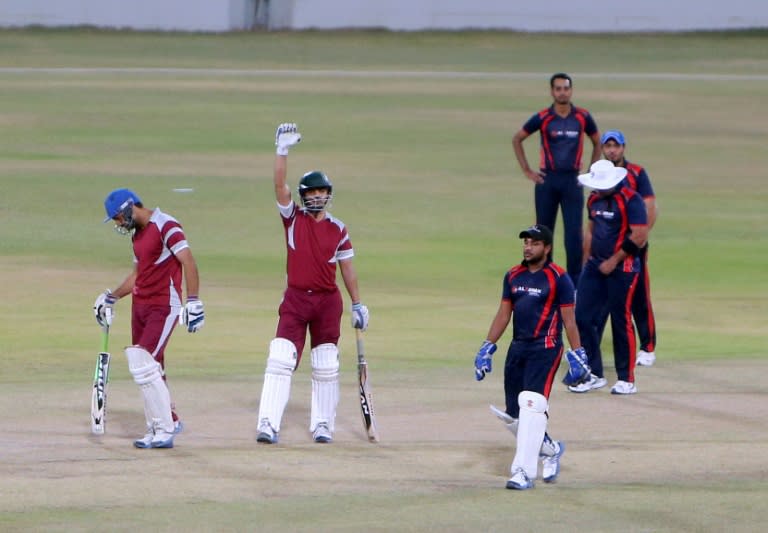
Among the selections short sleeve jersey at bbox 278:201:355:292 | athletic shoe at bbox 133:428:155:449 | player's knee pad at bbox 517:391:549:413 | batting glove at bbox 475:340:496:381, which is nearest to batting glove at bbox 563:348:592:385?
player's knee pad at bbox 517:391:549:413

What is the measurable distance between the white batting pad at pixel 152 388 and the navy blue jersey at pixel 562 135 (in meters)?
6.97

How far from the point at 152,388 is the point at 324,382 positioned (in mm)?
1268

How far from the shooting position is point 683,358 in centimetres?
1468

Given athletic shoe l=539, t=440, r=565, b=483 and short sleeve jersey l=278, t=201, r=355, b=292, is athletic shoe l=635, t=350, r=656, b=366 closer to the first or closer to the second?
short sleeve jersey l=278, t=201, r=355, b=292

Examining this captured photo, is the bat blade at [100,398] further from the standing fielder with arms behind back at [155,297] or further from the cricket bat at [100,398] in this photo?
the standing fielder with arms behind back at [155,297]

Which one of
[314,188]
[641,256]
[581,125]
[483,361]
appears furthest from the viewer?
[581,125]

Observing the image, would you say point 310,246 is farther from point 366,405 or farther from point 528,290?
point 528,290

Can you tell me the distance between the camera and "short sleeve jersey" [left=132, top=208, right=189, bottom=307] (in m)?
10.8

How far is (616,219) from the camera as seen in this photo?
1312 cm

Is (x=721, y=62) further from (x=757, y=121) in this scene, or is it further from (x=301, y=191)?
(x=301, y=191)

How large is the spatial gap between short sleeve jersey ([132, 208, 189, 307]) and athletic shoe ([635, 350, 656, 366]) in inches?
199

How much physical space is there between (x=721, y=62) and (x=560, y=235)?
1106 inches

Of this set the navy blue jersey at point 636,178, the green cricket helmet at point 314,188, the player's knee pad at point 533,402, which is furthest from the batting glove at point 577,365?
the navy blue jersey at point 636,178

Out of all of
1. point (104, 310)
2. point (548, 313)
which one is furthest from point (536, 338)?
point (104, 310)
